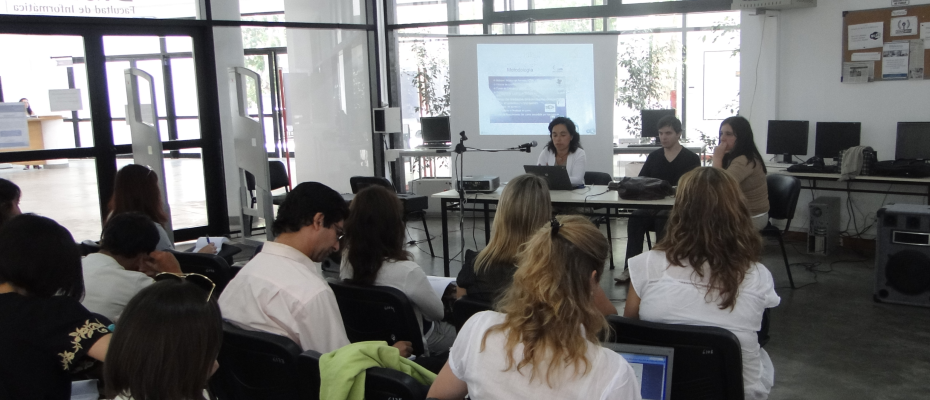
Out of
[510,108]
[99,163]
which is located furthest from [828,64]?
[99,163]

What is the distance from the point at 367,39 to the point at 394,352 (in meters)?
6.80

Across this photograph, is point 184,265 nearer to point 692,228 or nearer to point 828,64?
point 692,228

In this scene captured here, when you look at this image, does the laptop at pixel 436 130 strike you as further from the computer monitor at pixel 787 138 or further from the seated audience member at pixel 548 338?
the seated audience member at pixel 548 338

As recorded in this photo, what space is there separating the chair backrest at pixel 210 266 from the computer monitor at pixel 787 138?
194 inches

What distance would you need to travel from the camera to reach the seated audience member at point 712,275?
2090 mm

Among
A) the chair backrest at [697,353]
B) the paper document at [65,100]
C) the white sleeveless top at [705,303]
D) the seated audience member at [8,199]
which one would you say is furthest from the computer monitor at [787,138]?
the paper document at [65,100]

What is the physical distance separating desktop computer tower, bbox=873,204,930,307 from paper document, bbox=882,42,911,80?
191 cm

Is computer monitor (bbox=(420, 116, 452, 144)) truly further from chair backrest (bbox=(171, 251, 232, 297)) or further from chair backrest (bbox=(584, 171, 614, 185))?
chair backrest (bbox=(171, 251, 232, 297))

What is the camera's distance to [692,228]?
7.20 feet

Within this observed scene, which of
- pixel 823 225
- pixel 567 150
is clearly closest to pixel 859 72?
pixel 823 225

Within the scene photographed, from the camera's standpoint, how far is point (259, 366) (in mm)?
1997

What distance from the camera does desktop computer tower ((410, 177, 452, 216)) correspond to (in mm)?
8141

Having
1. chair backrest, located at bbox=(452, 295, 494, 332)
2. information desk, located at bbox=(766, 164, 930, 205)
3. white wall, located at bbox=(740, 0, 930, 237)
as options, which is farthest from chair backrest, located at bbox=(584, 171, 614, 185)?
chair backrest, located at bbox=(452, 295, 494, 332)

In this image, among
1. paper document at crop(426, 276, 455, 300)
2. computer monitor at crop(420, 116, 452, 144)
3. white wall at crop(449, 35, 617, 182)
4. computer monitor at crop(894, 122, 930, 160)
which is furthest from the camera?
computer monitor at crop(420, 116, 452, 144)
